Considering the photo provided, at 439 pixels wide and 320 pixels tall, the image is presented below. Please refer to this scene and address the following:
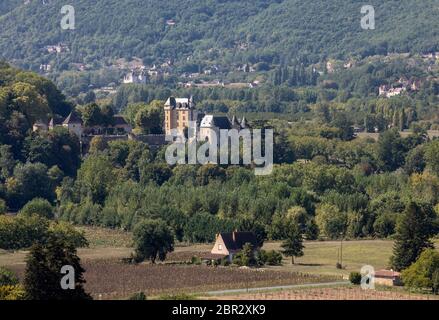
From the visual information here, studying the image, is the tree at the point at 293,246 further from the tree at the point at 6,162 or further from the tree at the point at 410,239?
the tree at the point at 6,162

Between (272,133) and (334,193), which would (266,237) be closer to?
(334,193)

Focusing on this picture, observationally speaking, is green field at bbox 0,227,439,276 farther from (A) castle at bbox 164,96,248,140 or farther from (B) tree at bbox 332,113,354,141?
(B) tree at bbox 332,113,354,141

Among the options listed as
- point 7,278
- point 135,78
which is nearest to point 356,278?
point 7,278

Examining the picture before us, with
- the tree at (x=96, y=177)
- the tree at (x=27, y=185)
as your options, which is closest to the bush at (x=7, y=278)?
the tree at (x=96, y=177)

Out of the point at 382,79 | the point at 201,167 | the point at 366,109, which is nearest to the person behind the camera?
the point at 201,167

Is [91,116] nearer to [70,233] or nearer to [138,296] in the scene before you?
[70,233]
